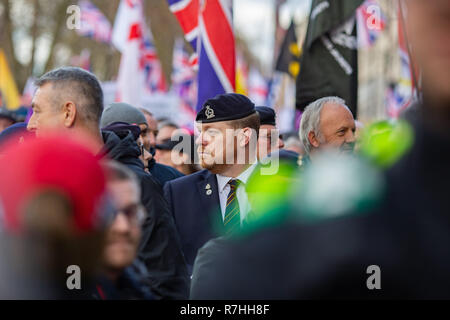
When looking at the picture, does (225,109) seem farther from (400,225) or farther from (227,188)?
(400,225)

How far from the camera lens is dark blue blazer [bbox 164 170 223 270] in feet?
13.8

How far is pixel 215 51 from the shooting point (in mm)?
6195

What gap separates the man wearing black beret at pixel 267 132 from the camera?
562cm

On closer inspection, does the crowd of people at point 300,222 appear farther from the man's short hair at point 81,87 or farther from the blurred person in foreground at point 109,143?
the man's short hair at point 81,87

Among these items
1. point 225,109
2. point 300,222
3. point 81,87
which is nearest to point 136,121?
point 225,109

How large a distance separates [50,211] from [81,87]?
270cm

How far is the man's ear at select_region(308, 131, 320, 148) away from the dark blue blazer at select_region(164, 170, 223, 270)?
802mm

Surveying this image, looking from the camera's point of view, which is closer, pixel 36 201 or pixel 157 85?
Answer: pixel 36 201

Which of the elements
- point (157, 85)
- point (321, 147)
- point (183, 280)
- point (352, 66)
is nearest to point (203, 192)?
point (321, 147)

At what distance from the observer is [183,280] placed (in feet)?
10.1

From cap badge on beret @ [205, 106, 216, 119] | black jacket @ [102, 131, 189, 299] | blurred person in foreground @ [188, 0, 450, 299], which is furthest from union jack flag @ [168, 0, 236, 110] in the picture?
blurred person in foreground @ [188, 0, 450, 299]
